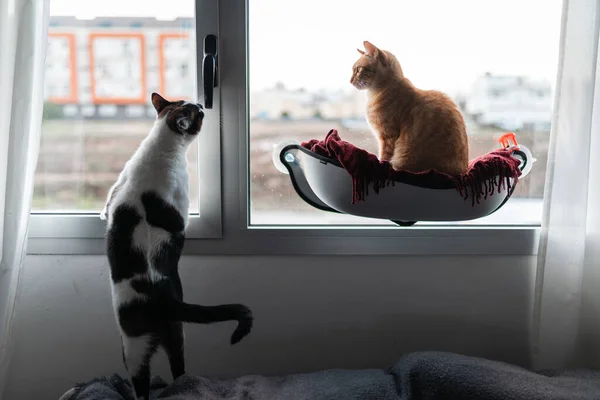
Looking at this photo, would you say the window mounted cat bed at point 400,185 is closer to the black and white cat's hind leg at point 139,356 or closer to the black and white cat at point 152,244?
the black and white cat at point 152,244

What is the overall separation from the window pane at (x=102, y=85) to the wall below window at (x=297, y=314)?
0.22 m

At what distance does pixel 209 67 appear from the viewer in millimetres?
1149

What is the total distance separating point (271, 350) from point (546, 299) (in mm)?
742

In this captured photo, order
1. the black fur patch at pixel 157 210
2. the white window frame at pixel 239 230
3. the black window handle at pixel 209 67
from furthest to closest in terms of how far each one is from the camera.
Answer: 1. the white window frame at pixel 239 230
2. the black window handle at pixel 209 67
3. the black fur patch at pixel 157 210

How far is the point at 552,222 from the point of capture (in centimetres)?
128

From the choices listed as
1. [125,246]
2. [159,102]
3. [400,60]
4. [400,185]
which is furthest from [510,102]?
[125,246]

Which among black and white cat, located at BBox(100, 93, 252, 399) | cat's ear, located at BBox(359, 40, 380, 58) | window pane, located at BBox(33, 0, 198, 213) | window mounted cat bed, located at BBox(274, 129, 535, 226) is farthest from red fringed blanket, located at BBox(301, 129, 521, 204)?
window pane, located at BBox(33, 0, 198, 213)

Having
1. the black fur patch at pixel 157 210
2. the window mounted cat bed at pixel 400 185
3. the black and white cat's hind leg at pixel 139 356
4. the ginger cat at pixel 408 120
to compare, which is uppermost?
the ginger cat at pixel 408 120

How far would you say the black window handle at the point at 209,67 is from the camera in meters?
1.15

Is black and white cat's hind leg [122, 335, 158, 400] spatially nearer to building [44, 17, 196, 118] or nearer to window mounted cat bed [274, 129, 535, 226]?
window mounted cat bed [274, 129, 535, 226]

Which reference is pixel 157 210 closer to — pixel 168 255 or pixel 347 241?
pixel 168 255

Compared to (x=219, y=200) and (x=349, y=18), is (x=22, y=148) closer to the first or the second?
(x=219, y=200)

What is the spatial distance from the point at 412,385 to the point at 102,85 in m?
1.09

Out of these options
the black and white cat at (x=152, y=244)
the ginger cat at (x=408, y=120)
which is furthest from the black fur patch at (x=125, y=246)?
the ginger cat at (x=408, y=120)
